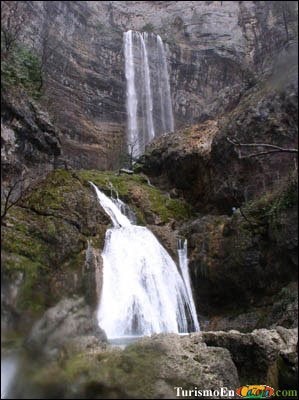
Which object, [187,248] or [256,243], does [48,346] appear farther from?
[187,248]

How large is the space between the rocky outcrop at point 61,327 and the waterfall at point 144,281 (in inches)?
263

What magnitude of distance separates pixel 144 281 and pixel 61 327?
953cm

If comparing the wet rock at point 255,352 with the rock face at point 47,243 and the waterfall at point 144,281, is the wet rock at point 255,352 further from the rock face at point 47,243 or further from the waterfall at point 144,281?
the rock face at point 47,243

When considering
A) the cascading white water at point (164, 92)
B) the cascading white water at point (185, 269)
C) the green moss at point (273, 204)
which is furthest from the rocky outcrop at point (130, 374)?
the cascading white water at point (164, 92)

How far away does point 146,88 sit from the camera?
36.0 meters

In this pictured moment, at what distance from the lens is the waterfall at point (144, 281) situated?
12.1 meters

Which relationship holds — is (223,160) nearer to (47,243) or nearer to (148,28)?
(47,243)

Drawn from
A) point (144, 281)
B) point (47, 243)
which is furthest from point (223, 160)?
point (47, 243)

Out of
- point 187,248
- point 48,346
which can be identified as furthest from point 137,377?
point 187,248

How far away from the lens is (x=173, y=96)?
36.9m

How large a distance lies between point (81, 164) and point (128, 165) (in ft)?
16.0

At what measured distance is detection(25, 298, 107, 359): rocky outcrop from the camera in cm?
390

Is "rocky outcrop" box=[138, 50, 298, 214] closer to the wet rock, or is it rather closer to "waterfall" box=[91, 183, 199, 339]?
"waterfall" box=[91, 183, 199, 339]

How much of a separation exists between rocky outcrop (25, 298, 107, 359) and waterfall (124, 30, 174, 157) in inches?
1171
